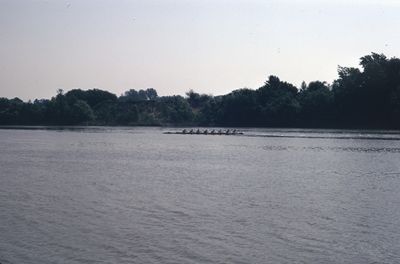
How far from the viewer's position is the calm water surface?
22250 millimetres

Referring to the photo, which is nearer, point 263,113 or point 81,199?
point 81,199

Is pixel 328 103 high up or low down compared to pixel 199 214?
up

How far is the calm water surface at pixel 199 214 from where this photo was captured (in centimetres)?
2225

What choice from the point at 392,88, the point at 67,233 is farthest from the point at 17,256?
the point at 392,88

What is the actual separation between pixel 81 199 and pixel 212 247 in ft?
45.6

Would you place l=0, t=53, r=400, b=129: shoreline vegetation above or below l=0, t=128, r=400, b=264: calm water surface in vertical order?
above

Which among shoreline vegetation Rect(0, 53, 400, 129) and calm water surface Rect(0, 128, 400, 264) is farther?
shoreline vegetation Rect(0, 53, 400, 129)

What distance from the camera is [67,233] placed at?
82.9 feet

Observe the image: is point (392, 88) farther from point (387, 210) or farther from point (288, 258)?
point (288, 258)

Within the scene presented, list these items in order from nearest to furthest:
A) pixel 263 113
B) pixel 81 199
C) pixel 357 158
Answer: pixel 81 199, pixel 357 158, pixel 263 113

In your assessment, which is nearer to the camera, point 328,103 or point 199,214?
point 199,214

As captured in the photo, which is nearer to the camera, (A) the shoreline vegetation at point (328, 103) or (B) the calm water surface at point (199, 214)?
(B) the calm water surface at point (199, 214)

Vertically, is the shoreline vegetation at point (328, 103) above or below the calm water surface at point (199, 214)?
above

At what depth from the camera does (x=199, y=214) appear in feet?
97.0
